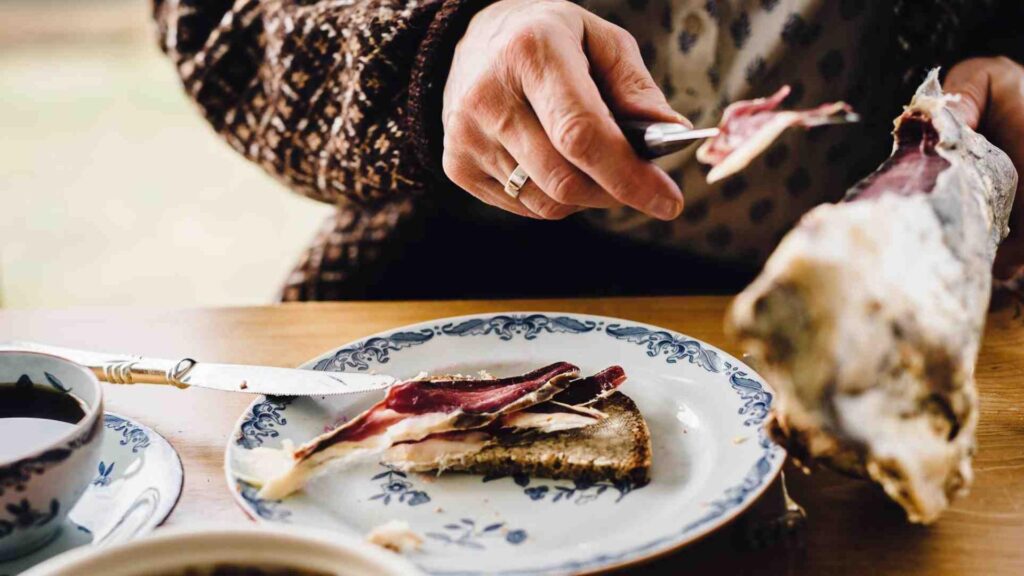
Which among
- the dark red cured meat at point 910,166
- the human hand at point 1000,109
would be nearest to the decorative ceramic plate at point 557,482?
the dark red cured meat at point 910,166

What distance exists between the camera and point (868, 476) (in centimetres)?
53

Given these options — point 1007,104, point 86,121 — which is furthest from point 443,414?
point 86,121

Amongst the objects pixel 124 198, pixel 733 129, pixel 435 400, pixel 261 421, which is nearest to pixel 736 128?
pixel 733 129

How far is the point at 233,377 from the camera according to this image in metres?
0.77

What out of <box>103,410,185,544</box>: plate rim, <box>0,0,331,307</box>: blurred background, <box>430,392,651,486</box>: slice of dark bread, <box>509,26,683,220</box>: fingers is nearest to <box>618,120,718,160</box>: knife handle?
<box>509,26,683,220</box>: fingers

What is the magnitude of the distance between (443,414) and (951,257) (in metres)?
0.39

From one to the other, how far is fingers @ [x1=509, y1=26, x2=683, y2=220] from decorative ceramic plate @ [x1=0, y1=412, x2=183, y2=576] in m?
0.41

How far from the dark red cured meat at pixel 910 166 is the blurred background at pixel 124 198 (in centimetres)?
207

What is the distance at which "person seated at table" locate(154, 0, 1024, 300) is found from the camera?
828 mm

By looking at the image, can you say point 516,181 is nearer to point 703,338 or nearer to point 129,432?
point 703,338

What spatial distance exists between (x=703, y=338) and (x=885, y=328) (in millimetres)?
469

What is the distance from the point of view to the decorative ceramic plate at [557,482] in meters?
0.56

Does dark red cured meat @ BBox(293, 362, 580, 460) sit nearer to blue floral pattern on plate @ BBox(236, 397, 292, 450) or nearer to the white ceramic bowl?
blue floral pattern on plate @ BBox(236, 397, 292, 450)

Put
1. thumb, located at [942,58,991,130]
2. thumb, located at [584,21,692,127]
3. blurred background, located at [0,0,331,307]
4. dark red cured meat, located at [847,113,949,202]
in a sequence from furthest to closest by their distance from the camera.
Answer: blurred background, located at [0,0,331,307] < thumb, located at [942,58,991,130] < thumb, located at [584,21,692,127] < dark red cured meat, located at [847,113,949,202]
